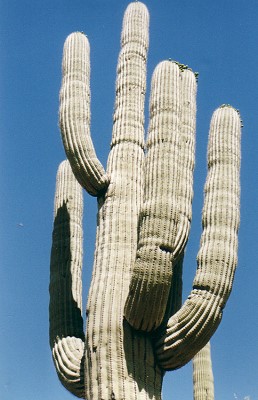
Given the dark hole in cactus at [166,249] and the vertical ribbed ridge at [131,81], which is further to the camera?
the vertical ribbed ridge at [131,81]

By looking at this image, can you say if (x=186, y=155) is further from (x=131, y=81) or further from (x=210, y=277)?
(x=210, y=277)

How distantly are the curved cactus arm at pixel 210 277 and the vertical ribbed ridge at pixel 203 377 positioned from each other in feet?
9.53

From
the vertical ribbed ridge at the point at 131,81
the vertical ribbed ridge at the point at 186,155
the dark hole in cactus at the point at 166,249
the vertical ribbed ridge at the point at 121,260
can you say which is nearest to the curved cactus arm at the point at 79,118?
the vertical ribbed ridge at the point at 121,260

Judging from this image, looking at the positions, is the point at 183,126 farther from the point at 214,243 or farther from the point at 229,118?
the point at 214,243

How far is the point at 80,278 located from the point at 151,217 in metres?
2.01

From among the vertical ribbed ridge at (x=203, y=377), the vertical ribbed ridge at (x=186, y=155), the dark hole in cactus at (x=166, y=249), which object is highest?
the vertical ribbed ridge at (x=186, y=155)

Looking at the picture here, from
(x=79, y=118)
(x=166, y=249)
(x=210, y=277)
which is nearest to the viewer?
A: (x=166, y=249)

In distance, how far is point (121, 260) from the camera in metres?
7.60

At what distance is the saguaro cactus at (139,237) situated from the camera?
7.14 meters

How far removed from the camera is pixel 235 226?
300 inches

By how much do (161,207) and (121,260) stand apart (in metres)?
0.79

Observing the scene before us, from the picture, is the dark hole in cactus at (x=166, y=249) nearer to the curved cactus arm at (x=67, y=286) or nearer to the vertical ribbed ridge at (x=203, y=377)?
the curved cactus arm at (x=67, y=286)

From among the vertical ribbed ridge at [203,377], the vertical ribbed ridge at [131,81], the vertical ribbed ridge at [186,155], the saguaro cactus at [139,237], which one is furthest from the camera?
the vertical ribbed ridge at [203,377]

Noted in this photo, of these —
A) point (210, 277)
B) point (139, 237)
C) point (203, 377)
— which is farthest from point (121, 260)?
point (203, 377)
